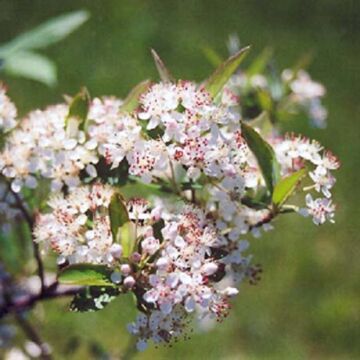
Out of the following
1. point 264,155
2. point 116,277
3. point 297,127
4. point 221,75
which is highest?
point 297,127

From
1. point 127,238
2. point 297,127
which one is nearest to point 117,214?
point 127,238

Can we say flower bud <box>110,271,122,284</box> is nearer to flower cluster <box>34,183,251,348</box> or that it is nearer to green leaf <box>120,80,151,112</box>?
flower cluster <box>34,183,251,348</box>

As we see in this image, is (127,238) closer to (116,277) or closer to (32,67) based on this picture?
(116,277)

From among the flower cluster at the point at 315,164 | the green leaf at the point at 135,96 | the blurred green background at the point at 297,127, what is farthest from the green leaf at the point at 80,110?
the blurred green background at the point at 297,127

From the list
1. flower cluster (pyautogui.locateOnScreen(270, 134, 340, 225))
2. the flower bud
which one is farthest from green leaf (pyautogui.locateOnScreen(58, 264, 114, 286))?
flower cluster (pyautogui.locateOnScreen(270, 134, 340, 225))

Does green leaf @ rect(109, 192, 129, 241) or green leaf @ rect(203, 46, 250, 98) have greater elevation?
green leaf @ rect(203, 46, 250, 98)

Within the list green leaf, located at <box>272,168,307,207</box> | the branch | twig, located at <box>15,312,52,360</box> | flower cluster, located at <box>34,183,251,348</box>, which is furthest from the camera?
twig, located at <box>15,312,52,360</box>
